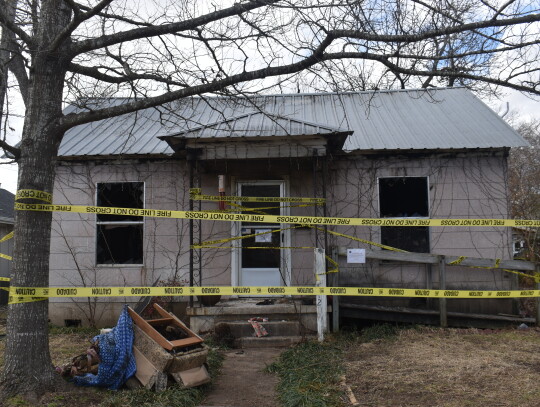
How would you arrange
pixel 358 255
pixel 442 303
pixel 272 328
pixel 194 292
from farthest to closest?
pixel 442 303
pixel 358 255
pixel 272 328
pixel 194 292

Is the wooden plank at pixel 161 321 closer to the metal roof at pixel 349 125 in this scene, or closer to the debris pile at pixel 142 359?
the debris pile at pixel 142 359

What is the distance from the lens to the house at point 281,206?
9.33 metres

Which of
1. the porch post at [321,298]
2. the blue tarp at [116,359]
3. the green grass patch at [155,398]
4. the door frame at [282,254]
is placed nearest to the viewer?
the green grass patch at [155,398]

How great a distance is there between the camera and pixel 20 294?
492 cm

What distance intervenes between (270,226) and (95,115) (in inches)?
193

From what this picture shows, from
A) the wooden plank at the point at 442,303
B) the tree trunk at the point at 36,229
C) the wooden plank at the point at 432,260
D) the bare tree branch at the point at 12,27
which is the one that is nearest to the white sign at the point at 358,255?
Result: the wooden plank at the point at 432,260

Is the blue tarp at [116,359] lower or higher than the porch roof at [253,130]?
lower

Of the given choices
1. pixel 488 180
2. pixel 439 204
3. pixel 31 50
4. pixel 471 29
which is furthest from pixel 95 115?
pixel 488 180

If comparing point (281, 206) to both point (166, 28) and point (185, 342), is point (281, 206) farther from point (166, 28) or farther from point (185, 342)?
point (166, 28)

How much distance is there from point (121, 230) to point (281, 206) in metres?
3.35

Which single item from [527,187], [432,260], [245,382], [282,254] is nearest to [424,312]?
[432,260]

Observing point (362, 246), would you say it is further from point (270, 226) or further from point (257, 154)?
point (257, 154)

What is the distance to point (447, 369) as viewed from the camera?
19.4ft

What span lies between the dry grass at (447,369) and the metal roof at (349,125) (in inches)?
138
